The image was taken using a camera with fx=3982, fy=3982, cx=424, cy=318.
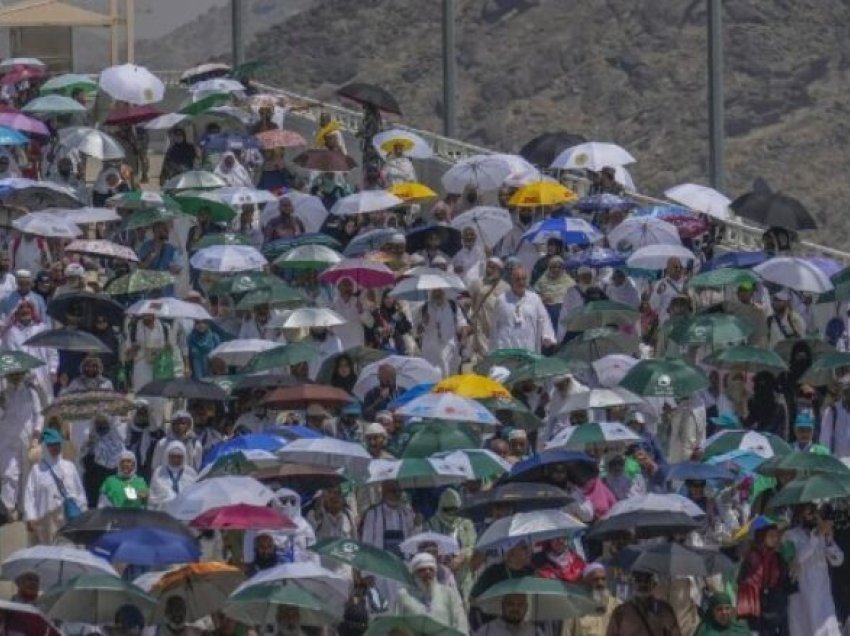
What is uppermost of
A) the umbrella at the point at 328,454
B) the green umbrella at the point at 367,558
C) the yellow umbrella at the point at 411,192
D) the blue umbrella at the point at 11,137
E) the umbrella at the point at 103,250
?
the blue umbrella at the point at 11,137

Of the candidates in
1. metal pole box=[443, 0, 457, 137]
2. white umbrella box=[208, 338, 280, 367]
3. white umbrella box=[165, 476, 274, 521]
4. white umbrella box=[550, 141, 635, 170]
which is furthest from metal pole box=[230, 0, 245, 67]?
white umbrella box=[165, 476, 274, 521]

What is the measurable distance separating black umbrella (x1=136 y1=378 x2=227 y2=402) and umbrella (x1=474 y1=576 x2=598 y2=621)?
18.1 feet

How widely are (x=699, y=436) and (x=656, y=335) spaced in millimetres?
3391

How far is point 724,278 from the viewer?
31.8 m

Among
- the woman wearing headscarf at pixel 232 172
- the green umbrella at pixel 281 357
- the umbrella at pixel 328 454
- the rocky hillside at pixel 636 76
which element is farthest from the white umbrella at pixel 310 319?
the rocky hillside at pixel 636 76

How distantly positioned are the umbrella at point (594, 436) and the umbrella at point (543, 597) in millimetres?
3637

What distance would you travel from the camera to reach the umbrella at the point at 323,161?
122 ft

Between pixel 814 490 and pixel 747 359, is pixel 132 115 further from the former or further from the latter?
pixel 814 490

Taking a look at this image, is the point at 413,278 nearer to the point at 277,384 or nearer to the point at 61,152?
the point at 277,384

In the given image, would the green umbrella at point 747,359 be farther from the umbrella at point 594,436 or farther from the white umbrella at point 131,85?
the white umbrella at point 131,85

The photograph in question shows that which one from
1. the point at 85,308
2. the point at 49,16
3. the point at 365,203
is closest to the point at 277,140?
the point at 365,203

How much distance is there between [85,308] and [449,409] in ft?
15.8

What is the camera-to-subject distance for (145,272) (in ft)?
106

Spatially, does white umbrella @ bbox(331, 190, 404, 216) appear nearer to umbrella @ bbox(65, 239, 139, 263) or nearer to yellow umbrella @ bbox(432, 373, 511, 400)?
umbrella @ bbox(65, 239, 139, 263)
